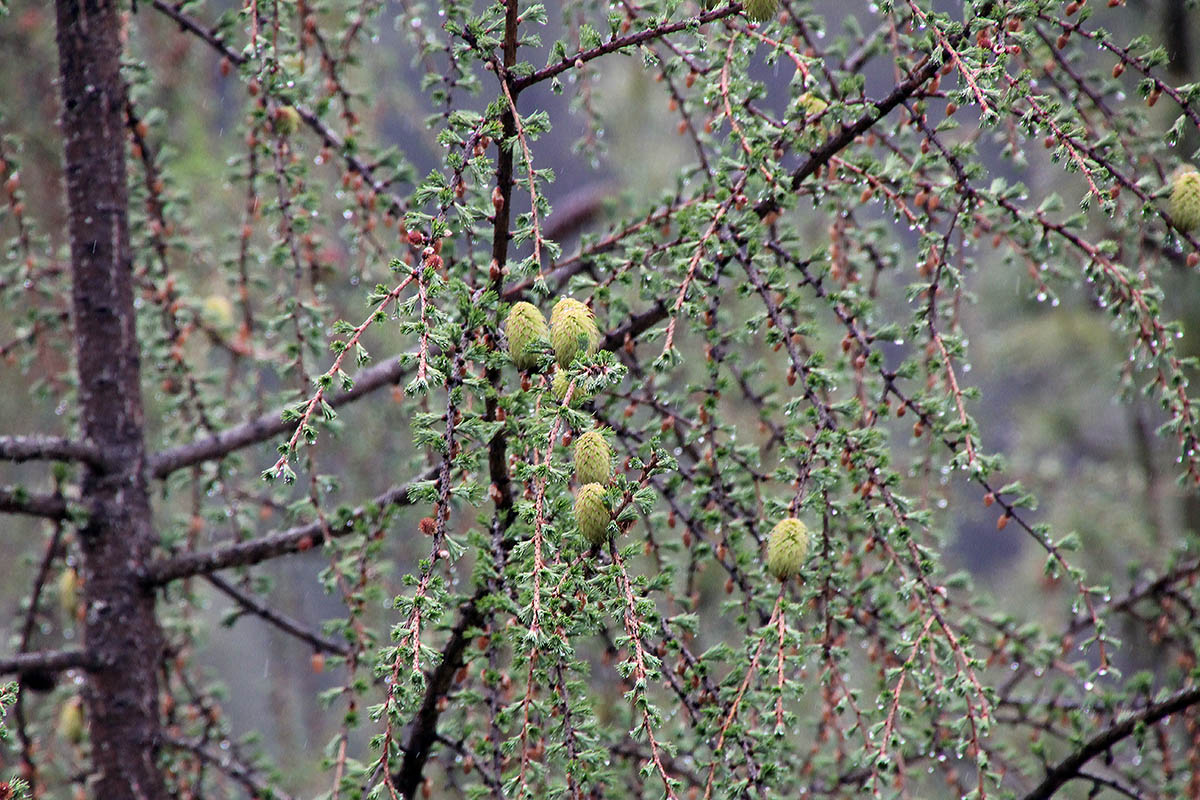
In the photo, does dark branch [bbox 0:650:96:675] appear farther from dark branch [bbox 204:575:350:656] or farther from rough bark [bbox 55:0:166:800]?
dark branch [bbox 204:575:350:656]

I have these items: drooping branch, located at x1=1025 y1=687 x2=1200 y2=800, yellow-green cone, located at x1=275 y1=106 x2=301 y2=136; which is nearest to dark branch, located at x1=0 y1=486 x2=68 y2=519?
yellow-green cone, located at x1=275 y1=106 x2=301 y2=136

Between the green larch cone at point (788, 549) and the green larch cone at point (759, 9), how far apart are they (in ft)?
2.03

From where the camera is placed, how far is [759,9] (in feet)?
4.22

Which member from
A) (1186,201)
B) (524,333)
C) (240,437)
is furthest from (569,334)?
(240,437)

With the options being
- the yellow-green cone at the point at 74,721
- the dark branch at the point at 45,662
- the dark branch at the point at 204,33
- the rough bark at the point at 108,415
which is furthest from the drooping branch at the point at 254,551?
the dark branch at the point at 204,33

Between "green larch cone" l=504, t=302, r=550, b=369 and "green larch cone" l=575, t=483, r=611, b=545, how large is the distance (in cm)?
17

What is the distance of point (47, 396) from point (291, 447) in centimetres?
141

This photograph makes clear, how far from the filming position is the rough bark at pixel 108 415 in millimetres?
1896

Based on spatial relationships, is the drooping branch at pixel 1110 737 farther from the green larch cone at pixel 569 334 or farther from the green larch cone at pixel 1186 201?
the green larch cone at pixel 569 334

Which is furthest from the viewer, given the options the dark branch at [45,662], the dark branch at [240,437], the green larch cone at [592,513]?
the dark branch at [240,437]

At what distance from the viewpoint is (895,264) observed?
6.32 ft

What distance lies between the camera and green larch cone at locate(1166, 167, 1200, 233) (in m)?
1.46

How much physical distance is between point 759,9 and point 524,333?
489 millimetres

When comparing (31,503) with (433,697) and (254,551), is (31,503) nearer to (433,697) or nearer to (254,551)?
(254,551)
